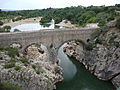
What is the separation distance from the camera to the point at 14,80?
18.0 meters

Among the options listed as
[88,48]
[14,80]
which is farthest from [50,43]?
[14,80]

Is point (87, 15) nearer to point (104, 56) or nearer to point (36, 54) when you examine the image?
point (36, 54)

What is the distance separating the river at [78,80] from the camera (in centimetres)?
2651

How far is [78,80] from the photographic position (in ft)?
96.2

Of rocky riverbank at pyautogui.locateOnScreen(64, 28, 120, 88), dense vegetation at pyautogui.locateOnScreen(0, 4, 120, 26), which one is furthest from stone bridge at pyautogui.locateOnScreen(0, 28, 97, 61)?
dense vegetation at pyautogui.locateOnScreen(0, 4, 120, 26)

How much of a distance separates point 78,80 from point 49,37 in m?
8.49

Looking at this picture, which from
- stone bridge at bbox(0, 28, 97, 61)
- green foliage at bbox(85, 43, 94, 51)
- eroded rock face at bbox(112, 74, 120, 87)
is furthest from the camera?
green foliage at bbox(85, 43, 94, 51)

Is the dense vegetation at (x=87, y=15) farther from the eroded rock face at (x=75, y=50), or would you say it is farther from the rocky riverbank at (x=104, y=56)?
the rocky riverbank at (x=104, y=56)

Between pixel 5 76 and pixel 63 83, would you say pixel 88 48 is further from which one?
pixel 5 76

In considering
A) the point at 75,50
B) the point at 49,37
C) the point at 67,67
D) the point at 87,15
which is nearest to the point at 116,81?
the point at 67,67

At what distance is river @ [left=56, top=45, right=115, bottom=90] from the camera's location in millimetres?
26506

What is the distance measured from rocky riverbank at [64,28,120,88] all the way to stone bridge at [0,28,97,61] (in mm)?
2268

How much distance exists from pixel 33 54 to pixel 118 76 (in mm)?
15631

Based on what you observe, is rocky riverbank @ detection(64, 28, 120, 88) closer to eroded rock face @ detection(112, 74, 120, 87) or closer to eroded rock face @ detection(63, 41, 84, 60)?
eroded rock face @ detection(112, 74, 120, 87)
